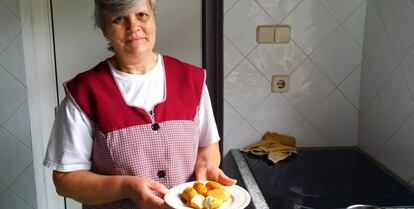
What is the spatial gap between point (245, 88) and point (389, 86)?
1.58 ft

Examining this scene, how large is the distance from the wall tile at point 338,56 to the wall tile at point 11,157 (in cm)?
112

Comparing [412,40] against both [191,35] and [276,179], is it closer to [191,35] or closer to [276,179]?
[276,179]

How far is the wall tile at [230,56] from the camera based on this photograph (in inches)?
57.5

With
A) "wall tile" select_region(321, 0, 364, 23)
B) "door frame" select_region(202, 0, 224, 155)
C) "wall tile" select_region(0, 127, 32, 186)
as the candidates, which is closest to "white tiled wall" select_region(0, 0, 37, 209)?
"wall tile" select_region(0, 127, 32, 186)

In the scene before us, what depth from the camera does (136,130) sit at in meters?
0.86

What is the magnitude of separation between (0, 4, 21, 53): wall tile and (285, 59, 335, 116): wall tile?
98 cm

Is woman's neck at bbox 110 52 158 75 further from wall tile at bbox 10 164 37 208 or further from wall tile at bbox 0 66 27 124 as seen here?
wall tile at bbox 10 164 37 208

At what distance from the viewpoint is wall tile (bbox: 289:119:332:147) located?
157 centimetres

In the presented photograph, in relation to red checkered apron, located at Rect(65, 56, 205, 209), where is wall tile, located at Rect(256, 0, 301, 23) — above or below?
above

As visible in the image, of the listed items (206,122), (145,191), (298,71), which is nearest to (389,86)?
(298,71)

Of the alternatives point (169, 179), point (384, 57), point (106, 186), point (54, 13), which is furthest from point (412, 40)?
point (54, 13)

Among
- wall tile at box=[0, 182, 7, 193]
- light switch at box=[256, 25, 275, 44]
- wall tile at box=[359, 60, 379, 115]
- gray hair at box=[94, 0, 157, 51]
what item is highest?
gray hair at box=[94, 0, 157, 51]

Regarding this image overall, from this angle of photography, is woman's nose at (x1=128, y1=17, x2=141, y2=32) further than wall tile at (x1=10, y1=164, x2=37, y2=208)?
No

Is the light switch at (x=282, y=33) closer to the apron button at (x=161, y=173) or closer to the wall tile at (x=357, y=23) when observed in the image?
the wall tile at (x=357, y=23)
